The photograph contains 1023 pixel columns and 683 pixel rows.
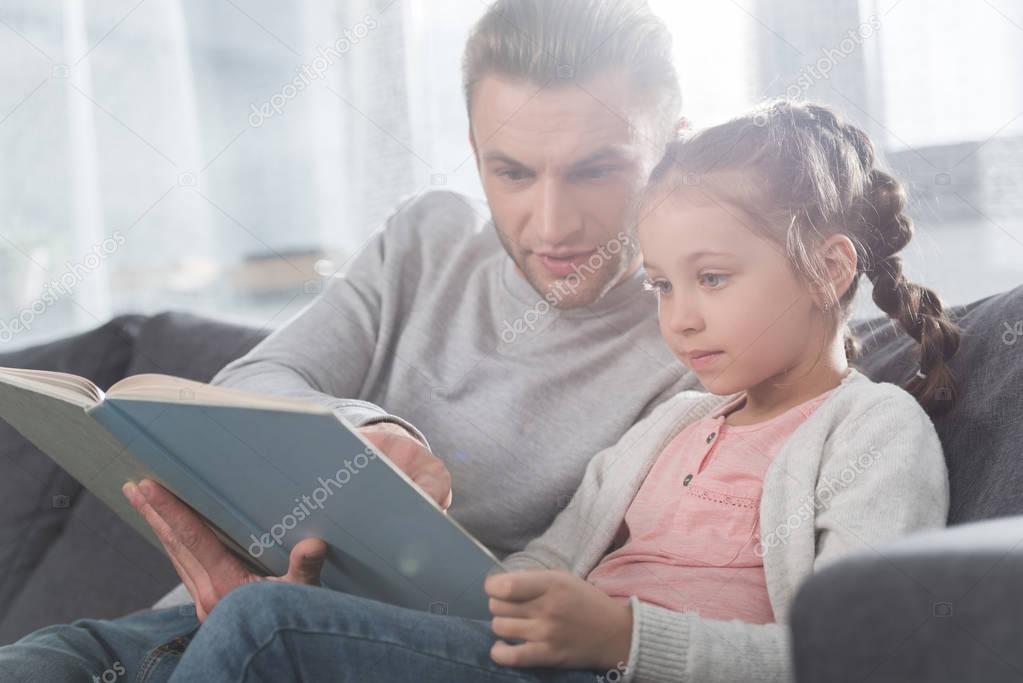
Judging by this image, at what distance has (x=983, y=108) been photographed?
1610 millimetres

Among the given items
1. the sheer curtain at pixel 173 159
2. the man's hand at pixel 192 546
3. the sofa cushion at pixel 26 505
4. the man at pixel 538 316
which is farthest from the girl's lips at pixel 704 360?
the sheer curtain at pixel 173 159

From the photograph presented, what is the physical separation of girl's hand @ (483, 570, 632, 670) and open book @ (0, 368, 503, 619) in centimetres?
4

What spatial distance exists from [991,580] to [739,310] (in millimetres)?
476

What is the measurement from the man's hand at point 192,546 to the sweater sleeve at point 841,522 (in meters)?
0.34

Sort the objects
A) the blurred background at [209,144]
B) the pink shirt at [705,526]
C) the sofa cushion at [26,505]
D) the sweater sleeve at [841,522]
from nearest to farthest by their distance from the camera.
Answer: the sweater sleeve at [841,522]
the pink shirt at [705,526]
the sofa cushion at [26,505]
the blurred background at [209,144]

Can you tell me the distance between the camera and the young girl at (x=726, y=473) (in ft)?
2.63

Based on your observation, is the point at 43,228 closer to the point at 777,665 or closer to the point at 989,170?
the point at 989,170

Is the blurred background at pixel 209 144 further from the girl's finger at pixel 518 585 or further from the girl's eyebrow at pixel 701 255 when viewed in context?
the girl's finger at pixel 518 585

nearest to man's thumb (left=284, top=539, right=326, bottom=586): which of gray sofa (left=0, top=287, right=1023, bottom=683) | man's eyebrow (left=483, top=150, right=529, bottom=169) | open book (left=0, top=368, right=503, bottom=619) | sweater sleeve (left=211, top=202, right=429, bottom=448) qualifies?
open book (left=0, top=368, right=503, bottom=619)

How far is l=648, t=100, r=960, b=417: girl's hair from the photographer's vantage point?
1.02 metres

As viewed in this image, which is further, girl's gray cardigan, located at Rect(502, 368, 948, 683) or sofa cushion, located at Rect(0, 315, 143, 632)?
sofa cushion, located at Rect(0, 315, 143, 632)

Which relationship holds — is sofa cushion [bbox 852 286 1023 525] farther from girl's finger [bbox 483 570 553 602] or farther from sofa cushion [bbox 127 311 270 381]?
sofa cushion [bbox 127 311 270 381]

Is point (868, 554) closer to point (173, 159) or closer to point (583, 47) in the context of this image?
point (583, 47)

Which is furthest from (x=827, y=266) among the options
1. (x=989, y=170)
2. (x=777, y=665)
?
(x=989, y=170)
